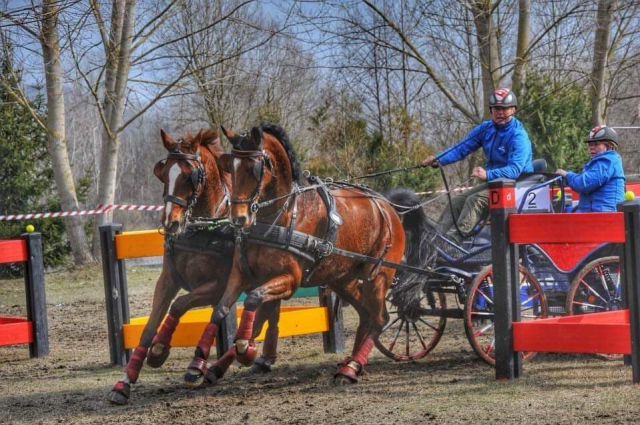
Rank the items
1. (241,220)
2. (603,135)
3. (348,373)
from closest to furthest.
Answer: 1. (241,220)
2. (348,373)
3. (603,135)

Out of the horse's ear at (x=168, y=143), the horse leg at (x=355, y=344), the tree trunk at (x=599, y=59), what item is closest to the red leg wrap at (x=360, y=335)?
the horse leg at (x=355, y=344)

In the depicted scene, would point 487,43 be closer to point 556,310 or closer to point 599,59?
point 599,59

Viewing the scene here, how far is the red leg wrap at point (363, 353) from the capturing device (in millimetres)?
7246

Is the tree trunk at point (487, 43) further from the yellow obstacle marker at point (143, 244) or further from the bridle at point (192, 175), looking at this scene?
the bridle at point (192, 175)

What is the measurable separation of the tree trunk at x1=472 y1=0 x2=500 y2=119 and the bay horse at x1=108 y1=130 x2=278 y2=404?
29.6 ft

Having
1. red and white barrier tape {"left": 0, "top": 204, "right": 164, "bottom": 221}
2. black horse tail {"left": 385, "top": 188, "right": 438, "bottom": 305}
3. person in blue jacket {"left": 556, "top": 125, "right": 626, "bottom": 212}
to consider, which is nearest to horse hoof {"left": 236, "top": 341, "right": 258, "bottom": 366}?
black horse tail {"left": 385, "top": 188, "right": 438, "bottom": 305}

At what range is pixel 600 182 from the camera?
26.1 ft

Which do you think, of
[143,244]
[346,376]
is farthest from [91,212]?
[346,376]

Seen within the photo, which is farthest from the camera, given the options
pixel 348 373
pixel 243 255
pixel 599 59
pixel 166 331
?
pixel 599 59

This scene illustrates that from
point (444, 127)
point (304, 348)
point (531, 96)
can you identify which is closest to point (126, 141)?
point (444, 127)

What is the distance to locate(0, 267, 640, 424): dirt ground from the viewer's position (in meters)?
5.65

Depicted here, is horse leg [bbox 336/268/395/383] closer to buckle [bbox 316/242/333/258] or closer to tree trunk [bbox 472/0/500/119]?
buckle [bbox 316/242/333/258]

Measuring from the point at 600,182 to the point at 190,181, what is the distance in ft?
11.7

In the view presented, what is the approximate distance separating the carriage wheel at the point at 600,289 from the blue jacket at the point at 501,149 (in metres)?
1.06
